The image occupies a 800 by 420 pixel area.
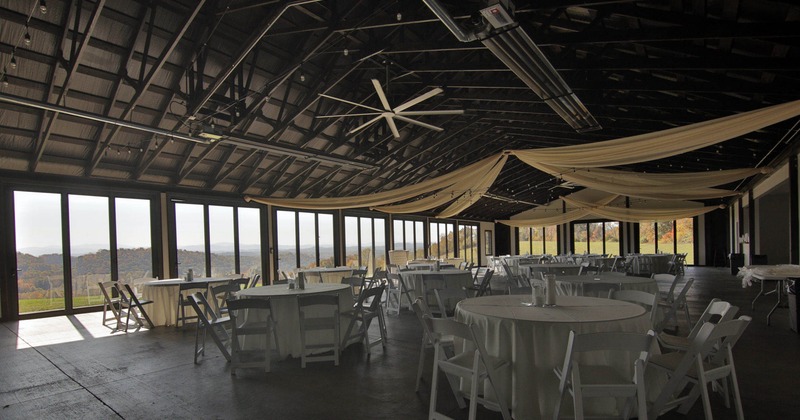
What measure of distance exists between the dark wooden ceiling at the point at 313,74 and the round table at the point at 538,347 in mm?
2652

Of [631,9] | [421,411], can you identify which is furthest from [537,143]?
[421,411]

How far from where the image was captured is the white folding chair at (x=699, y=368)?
248cm

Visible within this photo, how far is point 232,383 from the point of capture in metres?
4.07

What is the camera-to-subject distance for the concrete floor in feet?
11.0

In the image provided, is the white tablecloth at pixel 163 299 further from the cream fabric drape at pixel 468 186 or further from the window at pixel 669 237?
the window at pixel 669 237

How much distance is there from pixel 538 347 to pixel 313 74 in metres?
7.36

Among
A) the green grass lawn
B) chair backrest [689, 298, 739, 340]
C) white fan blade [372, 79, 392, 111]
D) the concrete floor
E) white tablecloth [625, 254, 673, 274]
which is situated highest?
white fan blade [372, 79, 392, 111]

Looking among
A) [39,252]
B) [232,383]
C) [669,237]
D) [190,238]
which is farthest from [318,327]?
[669,237]

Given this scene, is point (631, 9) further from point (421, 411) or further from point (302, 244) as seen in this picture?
point (302, 244)

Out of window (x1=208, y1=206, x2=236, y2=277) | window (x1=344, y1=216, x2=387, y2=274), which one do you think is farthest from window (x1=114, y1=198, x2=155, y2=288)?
window (x1=344, y1=216, x2=387, y2=274)

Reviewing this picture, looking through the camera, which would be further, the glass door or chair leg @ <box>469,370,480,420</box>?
the glass door

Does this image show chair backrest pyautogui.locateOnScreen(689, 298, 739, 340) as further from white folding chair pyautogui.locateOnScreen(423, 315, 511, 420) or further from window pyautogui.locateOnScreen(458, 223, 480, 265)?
window pyautogui.locateOnScreen(458, 223, 480, 265)

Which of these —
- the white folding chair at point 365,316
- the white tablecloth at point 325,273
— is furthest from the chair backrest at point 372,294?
the white tablecloth at point 325,273

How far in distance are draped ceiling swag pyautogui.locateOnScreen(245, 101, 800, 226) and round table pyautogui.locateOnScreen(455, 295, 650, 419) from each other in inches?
114
